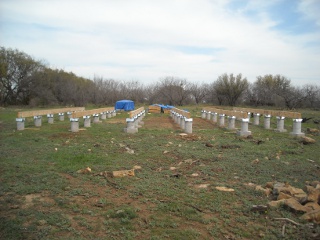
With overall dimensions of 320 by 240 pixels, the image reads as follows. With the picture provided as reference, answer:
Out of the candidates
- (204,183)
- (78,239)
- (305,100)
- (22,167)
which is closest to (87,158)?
(22,167)

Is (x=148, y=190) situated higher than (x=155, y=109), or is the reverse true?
(x=155, y=109)

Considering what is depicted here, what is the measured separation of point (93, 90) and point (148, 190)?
41691 mm

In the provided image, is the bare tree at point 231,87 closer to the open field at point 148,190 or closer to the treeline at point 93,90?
the treeline at point 93,90

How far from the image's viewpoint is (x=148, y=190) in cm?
464

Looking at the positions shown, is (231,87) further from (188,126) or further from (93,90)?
(188,126)

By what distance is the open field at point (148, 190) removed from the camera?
11.0 ft

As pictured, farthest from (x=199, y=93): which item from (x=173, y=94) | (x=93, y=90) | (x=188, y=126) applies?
(x=188, y=126)

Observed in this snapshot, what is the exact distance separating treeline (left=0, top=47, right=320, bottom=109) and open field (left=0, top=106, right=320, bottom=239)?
28.0 m

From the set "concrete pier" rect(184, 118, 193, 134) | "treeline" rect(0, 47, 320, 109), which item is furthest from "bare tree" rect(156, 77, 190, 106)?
"concrete pier" rect(184, 118, 193, 134)

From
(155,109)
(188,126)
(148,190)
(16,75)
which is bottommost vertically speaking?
(148,190)

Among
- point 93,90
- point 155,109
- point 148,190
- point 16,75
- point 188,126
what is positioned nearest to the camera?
point 148,190

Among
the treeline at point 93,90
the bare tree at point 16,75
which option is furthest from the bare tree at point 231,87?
the bare tree at point 16,75

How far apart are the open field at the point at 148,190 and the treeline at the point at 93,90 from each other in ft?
91.8

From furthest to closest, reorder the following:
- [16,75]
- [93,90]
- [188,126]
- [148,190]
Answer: [93,90] < [16,75] < [188,126] < [148,190]
